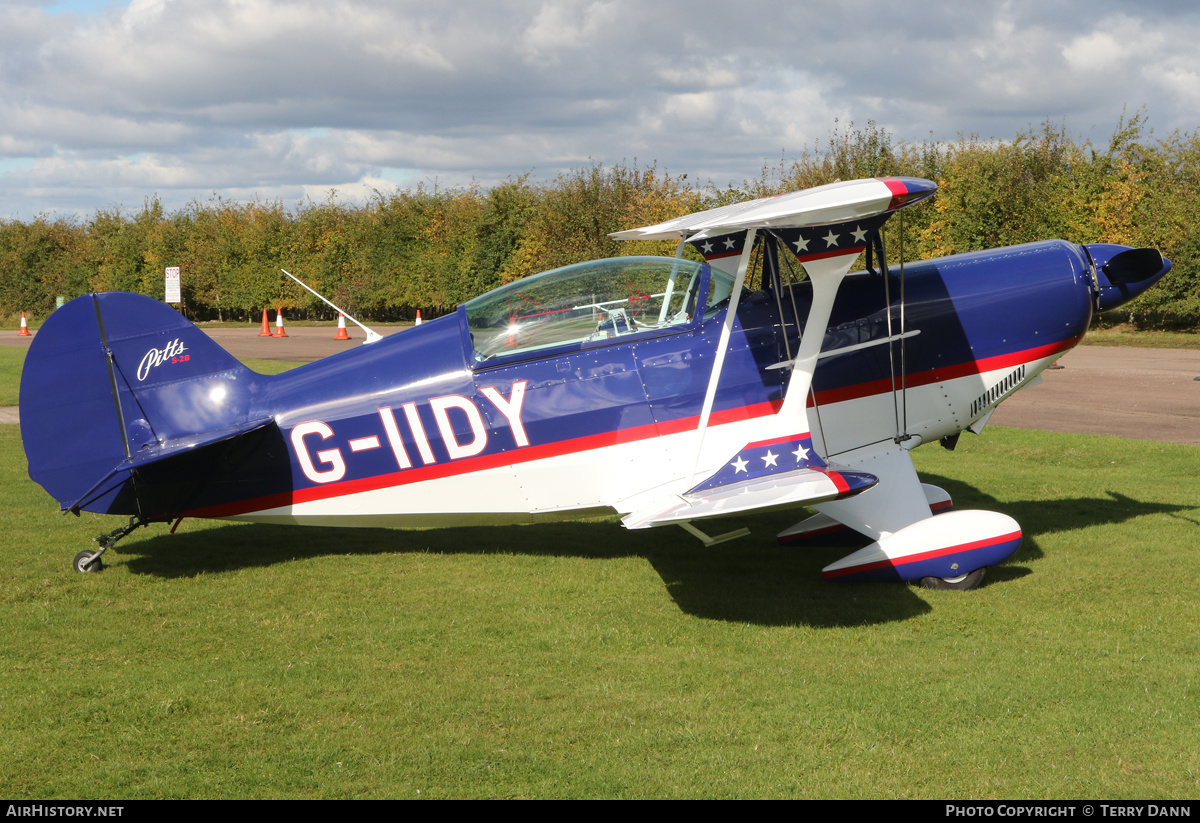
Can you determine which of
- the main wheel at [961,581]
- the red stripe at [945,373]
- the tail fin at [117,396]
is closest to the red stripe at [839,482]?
the red stripe at [945,373]

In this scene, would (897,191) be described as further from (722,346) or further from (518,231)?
(518,231)

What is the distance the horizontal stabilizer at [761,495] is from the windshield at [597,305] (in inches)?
52.7

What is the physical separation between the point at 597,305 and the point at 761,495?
6.52ft

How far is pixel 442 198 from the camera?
41.0 metres

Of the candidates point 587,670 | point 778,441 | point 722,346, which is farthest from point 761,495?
point 587,670

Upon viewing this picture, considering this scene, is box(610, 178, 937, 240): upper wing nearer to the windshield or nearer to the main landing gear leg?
the windshield

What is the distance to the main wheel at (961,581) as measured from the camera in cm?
632

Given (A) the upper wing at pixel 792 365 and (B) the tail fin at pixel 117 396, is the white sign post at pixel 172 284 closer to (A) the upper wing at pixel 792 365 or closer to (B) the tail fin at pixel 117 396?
(B) the tail fin at pixel 117 396

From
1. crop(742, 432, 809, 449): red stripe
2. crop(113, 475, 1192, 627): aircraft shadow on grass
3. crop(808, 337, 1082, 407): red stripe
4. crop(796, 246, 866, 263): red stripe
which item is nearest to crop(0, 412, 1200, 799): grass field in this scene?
crop(113, 475, 1192, 627): aircraft shadow on grass

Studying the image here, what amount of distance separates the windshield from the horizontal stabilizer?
1.34m

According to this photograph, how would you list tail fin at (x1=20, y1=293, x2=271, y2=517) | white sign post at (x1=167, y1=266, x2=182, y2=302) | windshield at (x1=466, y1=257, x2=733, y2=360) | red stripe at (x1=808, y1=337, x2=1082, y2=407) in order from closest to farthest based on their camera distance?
tail fin at (x1=20, y1=293, x2=271, y2=517)
windshield at (x1=466, y1=257, x2=733, y2=360)
red stripe at (x1=808, y1=337, x2=1082, y2=407)
white sign post at (x1=167, y1=266, x2=182, y2=302)

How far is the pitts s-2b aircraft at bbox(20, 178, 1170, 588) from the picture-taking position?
21.1 feet

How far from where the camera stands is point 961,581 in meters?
6.34

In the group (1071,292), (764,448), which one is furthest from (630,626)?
(1071,292)
